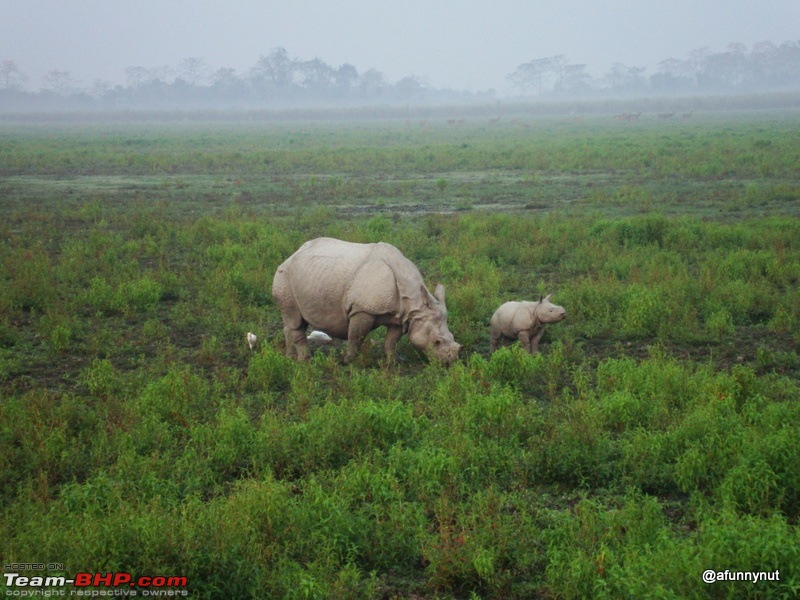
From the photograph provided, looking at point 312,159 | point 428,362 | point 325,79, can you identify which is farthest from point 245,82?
point 428,362

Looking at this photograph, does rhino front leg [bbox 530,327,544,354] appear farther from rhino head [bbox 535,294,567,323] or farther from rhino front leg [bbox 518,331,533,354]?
rhino head [bbox 535,294,567,323]

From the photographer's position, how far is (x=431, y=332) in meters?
10.1

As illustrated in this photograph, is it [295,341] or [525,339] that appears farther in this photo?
[295,341]

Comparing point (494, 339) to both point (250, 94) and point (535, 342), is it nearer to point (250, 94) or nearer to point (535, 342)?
point (535, 342)

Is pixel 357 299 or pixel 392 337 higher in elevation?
pixel 357 299

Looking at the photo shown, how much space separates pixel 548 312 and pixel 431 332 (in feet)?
4.81

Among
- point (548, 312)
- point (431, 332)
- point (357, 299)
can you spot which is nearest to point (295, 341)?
point (357, 299)

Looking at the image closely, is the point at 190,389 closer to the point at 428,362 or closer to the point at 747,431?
the point at 428,362

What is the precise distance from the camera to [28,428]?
7.70 m

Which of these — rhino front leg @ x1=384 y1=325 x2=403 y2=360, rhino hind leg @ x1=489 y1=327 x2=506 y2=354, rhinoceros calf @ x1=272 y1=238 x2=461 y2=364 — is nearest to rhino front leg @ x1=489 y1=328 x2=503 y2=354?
rhino hind leg @ x1=489 y1=327 x2=506 y2=354

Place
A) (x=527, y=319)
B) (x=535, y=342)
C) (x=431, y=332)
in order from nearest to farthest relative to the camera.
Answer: (x=431, y=332), (x=527, y=319), (x=535, y=342)

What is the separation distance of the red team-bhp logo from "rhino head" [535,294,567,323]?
20.3ft

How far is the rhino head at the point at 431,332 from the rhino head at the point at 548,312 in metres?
1.09

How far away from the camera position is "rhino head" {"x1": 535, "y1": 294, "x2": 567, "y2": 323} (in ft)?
33.6
